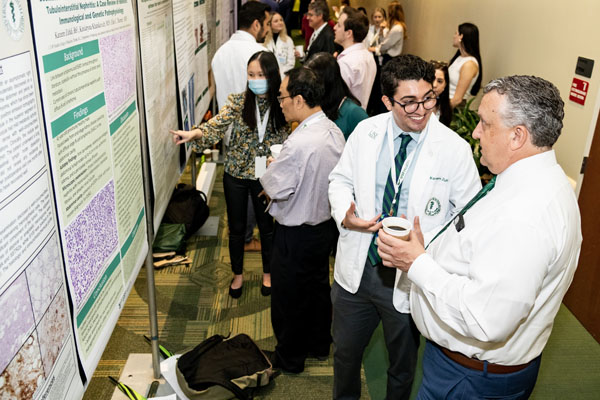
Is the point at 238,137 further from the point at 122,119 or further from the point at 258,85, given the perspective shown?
the point at 122,119

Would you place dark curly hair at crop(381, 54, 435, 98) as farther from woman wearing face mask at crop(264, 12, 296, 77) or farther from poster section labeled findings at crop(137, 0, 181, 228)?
woman wearing face mask at crop(264, 12, 296, 77)

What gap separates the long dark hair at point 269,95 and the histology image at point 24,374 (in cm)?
205

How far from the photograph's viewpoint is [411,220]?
2035mm

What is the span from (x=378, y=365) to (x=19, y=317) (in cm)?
229

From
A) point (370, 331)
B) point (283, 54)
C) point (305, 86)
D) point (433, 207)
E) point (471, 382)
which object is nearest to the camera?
point (471, 382)

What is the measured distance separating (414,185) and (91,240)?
3.80ft

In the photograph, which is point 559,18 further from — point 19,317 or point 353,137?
point 19,317

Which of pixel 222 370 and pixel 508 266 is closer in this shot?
pixel 508 266

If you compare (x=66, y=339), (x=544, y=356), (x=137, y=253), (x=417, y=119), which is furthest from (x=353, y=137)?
(x=544, y=356)

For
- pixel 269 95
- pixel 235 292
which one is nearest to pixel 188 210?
pixel 235 292

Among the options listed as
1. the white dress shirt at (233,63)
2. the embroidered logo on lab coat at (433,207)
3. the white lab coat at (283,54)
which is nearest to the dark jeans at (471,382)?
the embroidered logo on lab coat at (433,207)

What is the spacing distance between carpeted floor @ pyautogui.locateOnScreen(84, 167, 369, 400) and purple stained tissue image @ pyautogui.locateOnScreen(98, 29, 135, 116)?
1634mm

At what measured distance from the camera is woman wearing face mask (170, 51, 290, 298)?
2.90 m

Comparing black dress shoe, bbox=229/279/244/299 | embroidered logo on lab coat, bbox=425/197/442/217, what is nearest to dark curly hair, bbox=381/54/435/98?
embroidered logo on lab coat, bbox=425/197/442/217
